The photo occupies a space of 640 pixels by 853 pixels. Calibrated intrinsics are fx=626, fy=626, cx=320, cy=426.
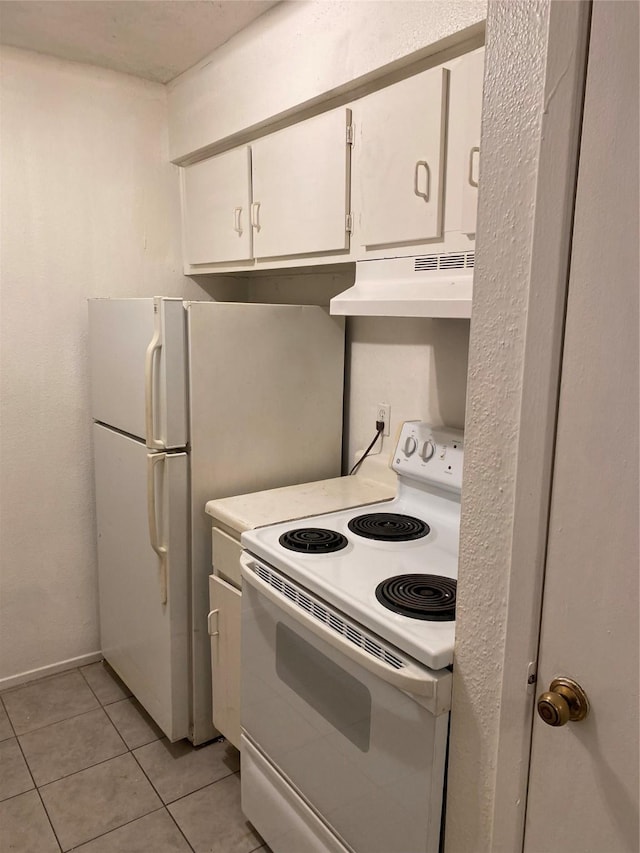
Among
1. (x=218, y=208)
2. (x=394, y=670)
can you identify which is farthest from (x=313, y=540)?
(x=218, y=208)

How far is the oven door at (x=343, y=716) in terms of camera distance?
3.94 ft

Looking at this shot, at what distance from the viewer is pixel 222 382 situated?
7.05 ft

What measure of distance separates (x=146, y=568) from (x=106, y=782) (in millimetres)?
718

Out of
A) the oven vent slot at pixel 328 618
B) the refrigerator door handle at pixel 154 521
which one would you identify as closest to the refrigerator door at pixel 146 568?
the refrigerator door handle at pixel 154 521

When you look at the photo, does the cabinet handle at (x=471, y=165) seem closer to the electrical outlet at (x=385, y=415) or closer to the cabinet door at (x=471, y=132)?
the cabinet door at (x=471, y=132)

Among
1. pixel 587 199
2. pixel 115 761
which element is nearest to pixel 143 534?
pixel 115 761

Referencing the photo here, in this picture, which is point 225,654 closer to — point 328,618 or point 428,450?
point 328,618

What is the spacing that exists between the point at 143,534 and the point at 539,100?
190cm

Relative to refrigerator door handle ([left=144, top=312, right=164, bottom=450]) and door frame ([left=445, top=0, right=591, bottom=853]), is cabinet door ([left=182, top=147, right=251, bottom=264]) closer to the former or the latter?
refrigerator door handle ([left=144, top=312, right=164, bottom=450])

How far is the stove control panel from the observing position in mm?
1858

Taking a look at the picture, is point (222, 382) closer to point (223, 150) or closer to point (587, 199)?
point (223, 150)

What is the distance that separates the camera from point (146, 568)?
2.29 metres

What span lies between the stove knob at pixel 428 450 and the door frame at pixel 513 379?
85 centimetres

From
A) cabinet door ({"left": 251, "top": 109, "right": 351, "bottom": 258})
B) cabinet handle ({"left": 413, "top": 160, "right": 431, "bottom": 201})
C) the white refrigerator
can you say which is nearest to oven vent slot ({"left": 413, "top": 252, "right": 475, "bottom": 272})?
cabinet handle ({"left": 413, "top": 160, "right": 431, "bottom": 201})
